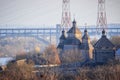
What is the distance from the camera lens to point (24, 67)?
17.3 metres

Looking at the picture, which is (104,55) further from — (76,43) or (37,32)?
(37,32)

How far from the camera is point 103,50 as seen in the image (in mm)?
19078

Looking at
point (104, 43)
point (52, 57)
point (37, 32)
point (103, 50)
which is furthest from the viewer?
point (37, 32)

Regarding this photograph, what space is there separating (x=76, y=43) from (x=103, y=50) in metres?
2.19

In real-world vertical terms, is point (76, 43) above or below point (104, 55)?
above

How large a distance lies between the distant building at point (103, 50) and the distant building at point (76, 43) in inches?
44.1

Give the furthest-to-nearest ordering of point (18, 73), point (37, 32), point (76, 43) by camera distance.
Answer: point (37, 32) → point (76, 43) → point (18, 73)

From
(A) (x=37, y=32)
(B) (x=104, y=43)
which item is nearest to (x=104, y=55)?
(B) (x=104, y=43)

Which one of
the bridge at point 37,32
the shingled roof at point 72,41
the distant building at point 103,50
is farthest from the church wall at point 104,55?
the bridge at point 37,32

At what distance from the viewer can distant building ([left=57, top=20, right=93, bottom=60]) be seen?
2058 cm

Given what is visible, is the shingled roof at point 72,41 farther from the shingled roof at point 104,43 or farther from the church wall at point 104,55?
the shingled roof at point 104,43

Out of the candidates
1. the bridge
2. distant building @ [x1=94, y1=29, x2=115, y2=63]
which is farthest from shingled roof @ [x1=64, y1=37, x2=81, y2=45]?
the bridge

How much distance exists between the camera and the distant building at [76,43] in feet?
67.5

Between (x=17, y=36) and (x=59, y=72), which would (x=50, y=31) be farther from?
(x=59, y=72)
